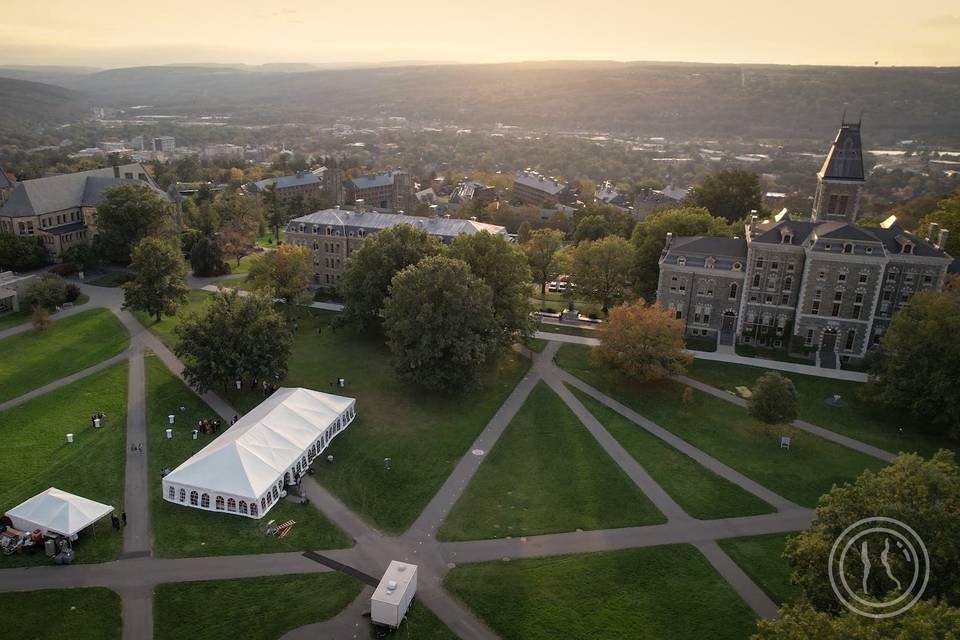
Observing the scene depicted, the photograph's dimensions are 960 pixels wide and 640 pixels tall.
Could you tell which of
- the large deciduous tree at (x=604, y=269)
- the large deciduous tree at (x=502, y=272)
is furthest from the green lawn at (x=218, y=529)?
the large deciduous tree at (x=604, y=269)

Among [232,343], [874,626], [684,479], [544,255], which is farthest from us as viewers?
[544,255]

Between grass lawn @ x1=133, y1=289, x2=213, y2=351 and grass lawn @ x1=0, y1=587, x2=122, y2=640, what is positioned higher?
grass lawn @ x1=0, y1=587, x2=122, y2=640

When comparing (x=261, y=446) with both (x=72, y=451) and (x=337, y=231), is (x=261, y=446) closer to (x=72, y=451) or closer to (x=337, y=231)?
(x=72, y=451)

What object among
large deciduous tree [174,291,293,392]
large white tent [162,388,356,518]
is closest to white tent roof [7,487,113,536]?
large white tent [162,388,356,518]

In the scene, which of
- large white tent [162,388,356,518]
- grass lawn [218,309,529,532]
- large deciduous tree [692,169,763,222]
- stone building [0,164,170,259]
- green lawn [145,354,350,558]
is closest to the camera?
green lawn [145,354,350,558]

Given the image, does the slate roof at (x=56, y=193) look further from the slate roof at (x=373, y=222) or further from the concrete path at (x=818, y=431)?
the concrete path at (x=818, y=431)

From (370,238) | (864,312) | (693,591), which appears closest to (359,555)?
(693,591)

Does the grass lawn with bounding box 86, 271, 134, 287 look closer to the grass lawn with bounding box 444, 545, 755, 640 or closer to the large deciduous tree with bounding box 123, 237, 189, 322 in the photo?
the large deciduous tree with bounding box 123, 237, 189, 322

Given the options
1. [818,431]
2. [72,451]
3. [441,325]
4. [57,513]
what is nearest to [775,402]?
[818,431]
